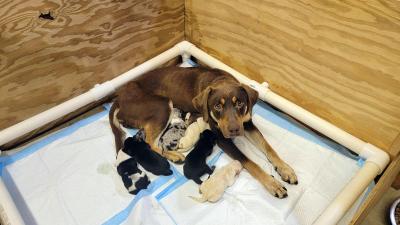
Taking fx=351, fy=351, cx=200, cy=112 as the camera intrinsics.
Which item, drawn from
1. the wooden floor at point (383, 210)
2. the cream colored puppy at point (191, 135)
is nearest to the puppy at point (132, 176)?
the cream colored puppy at point (191, 135)

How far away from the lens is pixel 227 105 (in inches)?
63.4

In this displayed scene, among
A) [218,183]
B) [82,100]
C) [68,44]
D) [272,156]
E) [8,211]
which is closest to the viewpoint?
[8,211]

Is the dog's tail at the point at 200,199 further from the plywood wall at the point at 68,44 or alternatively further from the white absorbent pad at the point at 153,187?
the plywood wall at the point at 68,44

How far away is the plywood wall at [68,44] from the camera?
163cm

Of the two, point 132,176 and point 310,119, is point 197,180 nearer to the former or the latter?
point 132,176

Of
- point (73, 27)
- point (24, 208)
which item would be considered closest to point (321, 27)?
point (73, 27)

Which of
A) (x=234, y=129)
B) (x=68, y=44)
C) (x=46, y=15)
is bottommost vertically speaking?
(x=234, y=129)

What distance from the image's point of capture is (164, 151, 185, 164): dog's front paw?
67.8 inches

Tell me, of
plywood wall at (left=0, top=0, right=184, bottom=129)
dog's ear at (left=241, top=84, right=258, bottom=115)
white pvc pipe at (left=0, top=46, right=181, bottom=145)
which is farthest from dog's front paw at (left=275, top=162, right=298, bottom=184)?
plywood wall at (left=0, top=0, right=184, bottom=129)

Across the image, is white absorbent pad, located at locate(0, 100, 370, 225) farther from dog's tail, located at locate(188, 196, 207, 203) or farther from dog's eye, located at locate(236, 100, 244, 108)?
dog's eye, located at locate(236, 100, 244, 108)

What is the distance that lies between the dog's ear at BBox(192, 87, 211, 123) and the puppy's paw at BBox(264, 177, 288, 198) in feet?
1.37

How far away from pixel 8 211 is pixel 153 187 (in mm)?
599

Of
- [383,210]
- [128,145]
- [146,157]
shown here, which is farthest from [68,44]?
[383,210]

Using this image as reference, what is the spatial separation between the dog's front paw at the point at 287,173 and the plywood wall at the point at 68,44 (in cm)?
108
